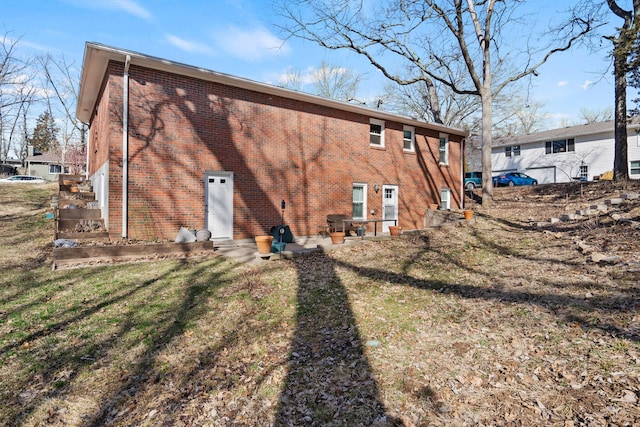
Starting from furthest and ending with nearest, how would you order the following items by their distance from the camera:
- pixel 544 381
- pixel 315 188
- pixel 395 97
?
1. pixel 395 97
2. pixel 315 188
3. pixel 544 381

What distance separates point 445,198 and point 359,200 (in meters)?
6.34

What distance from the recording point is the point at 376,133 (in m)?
15.4

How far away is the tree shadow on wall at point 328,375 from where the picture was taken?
3.18m

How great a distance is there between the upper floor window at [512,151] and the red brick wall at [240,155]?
22.7m

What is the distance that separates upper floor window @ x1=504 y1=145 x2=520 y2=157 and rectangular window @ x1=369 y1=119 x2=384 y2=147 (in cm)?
2434

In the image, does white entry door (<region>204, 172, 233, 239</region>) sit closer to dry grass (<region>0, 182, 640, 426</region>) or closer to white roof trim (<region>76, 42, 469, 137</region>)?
dry grass (<region>0, 182, 640, 426</region>)

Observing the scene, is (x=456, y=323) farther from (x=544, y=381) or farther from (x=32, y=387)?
(x=32, y=387)

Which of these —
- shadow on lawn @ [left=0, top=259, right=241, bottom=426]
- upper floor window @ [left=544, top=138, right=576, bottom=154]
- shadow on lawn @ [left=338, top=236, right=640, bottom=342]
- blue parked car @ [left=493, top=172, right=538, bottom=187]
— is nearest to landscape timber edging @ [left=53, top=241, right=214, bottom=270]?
shadow on lawn @ [left=0, top=259, right=241, bottom=426]

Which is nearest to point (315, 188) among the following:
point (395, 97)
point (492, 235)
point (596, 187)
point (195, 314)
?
point (492, 235)

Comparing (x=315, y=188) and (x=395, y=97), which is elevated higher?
(x=395, y=97)

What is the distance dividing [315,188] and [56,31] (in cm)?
1423

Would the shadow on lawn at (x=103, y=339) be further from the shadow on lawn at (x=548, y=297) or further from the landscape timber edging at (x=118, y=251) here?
the shadow on lawn at (x=548, y=297)

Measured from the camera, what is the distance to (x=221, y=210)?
11062 mm

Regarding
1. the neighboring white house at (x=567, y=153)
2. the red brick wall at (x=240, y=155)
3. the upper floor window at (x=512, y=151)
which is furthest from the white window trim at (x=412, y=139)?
the upper floor window at (x=512, y=151)
